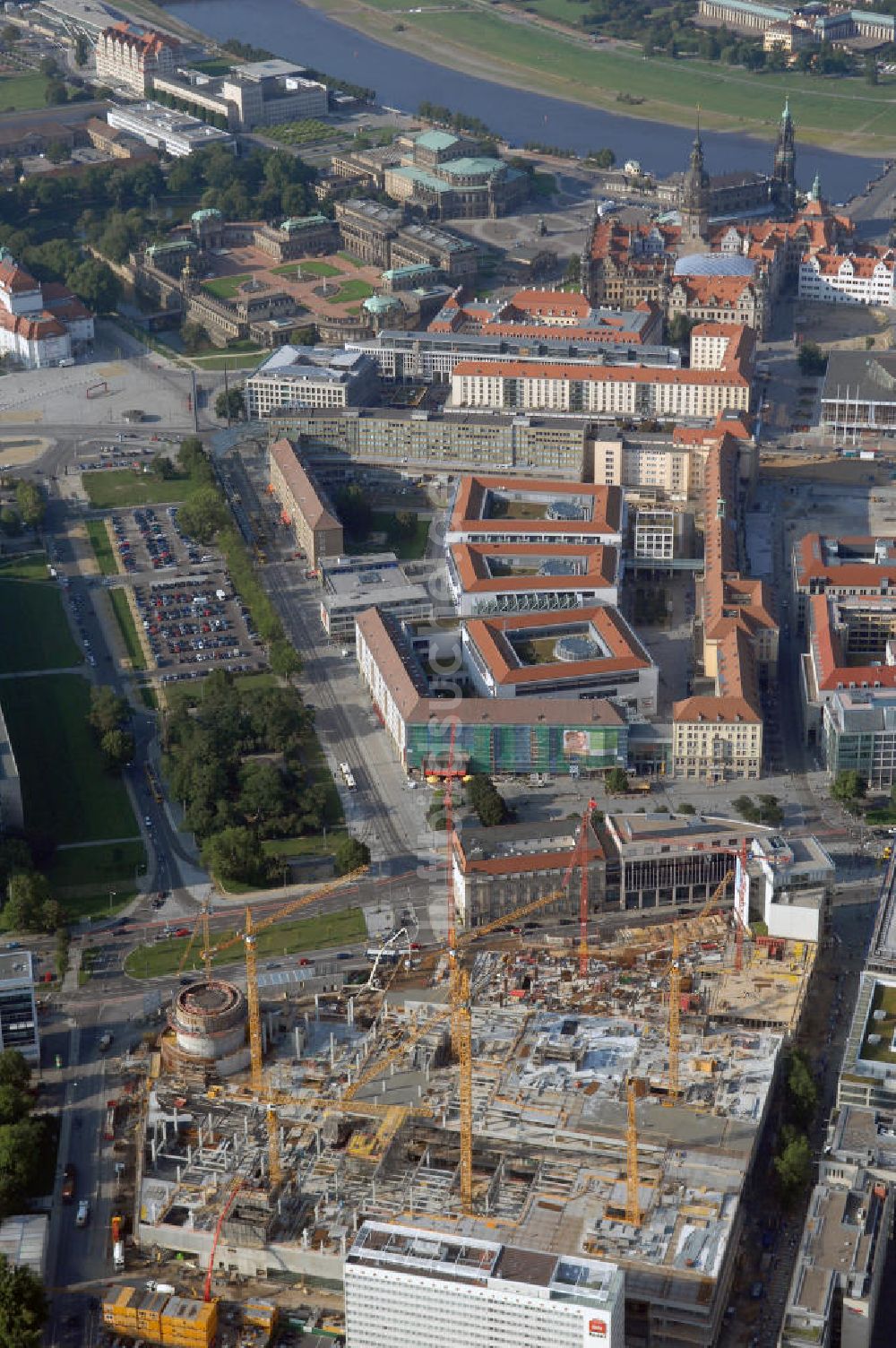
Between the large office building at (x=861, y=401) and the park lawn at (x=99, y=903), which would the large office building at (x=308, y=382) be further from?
the park lawn at (x=99, y=903)

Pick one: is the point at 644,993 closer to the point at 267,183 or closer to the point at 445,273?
the point at 445,273

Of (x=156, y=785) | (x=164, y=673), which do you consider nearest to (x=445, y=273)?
(x=164, y=673)

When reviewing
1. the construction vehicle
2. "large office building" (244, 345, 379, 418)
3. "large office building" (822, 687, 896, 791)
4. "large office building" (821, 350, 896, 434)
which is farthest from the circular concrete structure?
"large office building" (821, 350, 896, 434)

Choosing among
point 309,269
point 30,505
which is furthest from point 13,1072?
point 309,269

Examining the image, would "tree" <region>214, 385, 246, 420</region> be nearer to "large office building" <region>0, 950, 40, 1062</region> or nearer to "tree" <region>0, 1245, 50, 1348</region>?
"large office building" <region>0, 950, 40, 1062</region>

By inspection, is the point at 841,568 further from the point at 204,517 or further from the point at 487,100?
the point at 487,100

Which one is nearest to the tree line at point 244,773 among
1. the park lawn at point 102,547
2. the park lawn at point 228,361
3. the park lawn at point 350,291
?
the park lawn at point 102,547

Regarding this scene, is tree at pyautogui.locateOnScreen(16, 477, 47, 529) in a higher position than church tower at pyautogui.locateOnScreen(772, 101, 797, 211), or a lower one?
lower
